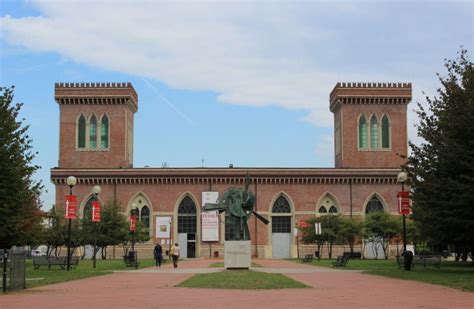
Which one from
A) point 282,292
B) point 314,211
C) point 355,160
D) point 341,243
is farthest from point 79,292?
point 355,160

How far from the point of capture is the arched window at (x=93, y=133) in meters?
75.2

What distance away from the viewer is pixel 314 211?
7206 cm

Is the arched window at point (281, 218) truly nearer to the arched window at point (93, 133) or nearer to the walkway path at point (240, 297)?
the arched window at point (93, 133)

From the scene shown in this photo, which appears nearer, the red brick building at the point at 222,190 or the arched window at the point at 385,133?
the red brick building at the point at 222,190

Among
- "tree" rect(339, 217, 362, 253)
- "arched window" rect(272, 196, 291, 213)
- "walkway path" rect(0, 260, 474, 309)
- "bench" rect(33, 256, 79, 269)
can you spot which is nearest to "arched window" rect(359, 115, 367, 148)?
"arched window" rect(272, 196, 291, 213)

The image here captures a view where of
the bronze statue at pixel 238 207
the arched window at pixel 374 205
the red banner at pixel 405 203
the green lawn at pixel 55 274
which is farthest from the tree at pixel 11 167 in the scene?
the arched window at pixel 374 205

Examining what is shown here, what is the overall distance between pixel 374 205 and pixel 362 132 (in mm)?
8114

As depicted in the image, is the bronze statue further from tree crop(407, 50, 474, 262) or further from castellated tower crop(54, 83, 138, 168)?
castellated tower crop(54, 83, 138, 168)

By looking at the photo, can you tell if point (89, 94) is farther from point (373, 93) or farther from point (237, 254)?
point (237, 254)

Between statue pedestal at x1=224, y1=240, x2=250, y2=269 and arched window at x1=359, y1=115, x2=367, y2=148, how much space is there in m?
42.6

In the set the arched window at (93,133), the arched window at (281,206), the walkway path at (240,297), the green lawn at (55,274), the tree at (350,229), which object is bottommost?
the green lawn at (55,274)

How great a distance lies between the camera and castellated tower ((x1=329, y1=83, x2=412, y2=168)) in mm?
75812

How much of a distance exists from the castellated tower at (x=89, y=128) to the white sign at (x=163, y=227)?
767cm

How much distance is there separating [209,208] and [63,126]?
41.1 metres
